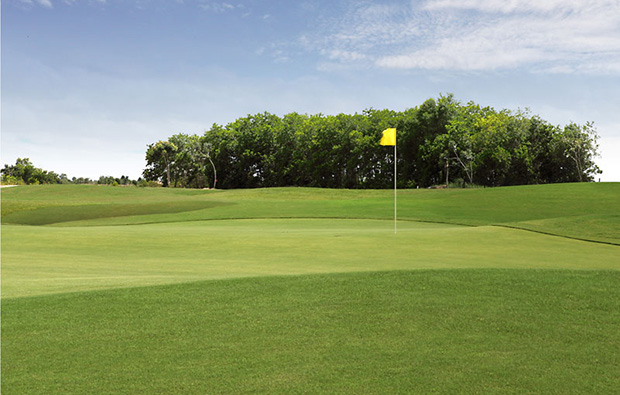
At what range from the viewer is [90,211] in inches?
1390

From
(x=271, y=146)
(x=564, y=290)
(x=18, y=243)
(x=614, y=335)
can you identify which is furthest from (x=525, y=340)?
(x=271, y=146)

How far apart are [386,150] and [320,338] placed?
78.2 metres

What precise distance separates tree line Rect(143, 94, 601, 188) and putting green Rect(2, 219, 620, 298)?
173 ft

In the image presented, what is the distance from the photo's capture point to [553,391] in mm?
4270

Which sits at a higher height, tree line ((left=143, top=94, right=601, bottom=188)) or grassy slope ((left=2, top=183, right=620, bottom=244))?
tree line ((left=143, top=94, right=601, bottom=188))

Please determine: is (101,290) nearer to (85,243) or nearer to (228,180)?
(85,243)

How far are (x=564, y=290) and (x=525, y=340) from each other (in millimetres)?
2488

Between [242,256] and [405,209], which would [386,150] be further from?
[242,256]

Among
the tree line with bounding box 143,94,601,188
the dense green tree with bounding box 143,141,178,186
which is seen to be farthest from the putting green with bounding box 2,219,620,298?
the dense green tree with bounding box 143,141,178,186

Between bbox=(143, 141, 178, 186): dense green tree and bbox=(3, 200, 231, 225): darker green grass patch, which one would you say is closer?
bbox=(3, 200, 231, 225): darker green grass patch

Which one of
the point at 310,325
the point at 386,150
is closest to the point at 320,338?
the point at 310,325

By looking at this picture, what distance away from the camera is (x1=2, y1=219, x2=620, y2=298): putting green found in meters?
9.52

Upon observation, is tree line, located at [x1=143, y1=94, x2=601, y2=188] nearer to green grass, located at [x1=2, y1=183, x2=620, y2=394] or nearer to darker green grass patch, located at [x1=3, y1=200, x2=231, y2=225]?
darker green grass patch, located at [x1=3, y1=200, x2=231, y2=225]

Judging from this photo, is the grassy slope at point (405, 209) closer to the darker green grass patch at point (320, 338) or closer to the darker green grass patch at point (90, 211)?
the darker green grass patch at point (90, 211)
